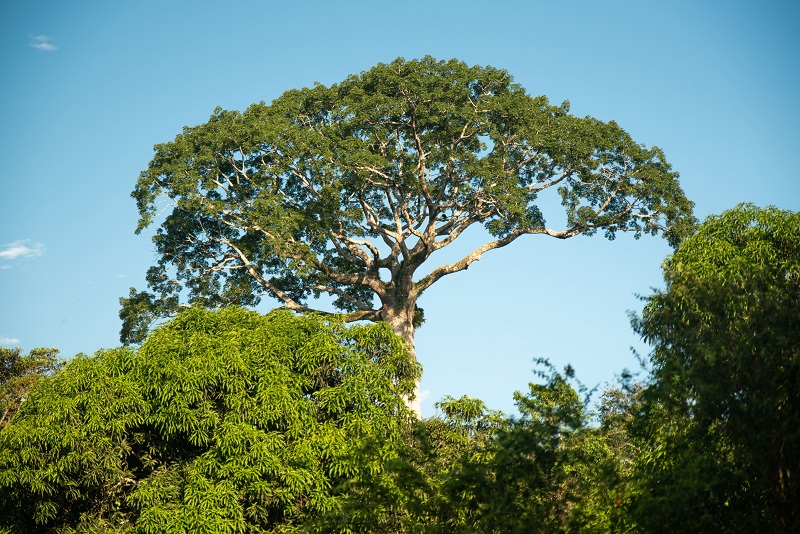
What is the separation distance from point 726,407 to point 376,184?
18910 millimetres

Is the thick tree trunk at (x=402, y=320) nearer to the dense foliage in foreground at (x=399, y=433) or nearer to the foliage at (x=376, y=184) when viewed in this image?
the foliage at (x=376, y=184)

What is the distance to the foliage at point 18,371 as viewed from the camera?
33.6m

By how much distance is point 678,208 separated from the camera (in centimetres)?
3017

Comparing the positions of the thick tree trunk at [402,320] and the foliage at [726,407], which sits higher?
the thick tree trunk at [402,320]

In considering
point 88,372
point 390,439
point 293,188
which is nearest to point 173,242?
point 293,188

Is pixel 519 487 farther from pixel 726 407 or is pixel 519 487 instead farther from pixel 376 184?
pixel 376 184

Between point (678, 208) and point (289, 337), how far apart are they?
15.3 meters

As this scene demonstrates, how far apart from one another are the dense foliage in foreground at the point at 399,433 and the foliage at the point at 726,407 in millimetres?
29

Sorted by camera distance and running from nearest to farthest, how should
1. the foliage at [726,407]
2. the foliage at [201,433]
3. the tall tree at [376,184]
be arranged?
the foliage at [726,407] → the foliage at [201,433] → the tall tree at [376,184]

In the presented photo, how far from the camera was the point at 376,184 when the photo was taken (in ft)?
97.1

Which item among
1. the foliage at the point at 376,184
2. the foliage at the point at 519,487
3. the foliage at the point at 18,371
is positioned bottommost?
the foliage at the point at 519,487

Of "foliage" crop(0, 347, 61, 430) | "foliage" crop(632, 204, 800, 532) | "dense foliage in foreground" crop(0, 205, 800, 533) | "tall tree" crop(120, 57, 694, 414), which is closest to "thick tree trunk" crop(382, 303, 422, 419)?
"tall tree" crop(120, 57, 694, 414)

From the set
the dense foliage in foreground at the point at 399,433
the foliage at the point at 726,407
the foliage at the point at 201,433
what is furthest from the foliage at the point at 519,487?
the foliage at the point at 201,433

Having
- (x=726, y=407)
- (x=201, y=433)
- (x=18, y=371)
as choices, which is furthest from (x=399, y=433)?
(x=18, y=371)
